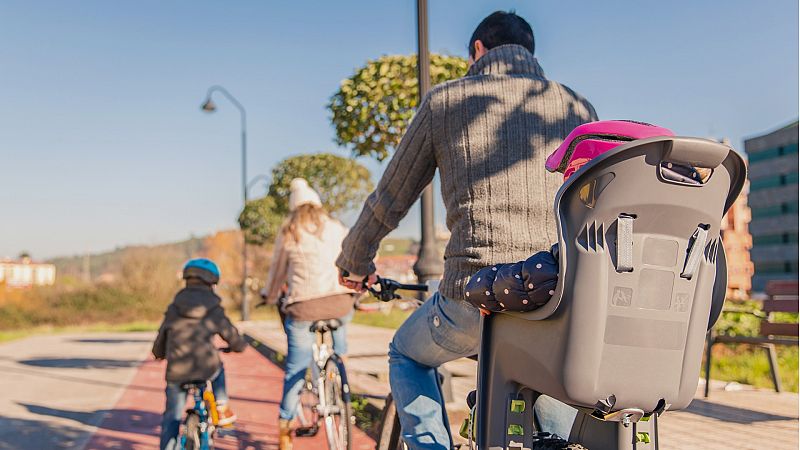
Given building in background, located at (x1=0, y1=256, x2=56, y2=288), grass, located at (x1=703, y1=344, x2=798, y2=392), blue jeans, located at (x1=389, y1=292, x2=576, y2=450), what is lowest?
building in background, located at (x1=0, y1=256, x2=56, y2=288)

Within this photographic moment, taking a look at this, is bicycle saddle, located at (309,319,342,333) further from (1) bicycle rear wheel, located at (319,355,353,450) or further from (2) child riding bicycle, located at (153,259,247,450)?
(2) child riding bicycle, located at (153,259,247,450)

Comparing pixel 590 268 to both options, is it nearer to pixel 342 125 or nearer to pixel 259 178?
pixel 342 125

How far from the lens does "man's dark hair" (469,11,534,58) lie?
2.67 metres

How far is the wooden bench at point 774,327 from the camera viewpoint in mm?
6957

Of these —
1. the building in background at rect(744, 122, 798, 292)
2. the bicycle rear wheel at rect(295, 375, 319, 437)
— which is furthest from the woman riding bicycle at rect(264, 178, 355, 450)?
the building in background at rect(744, 122, 798, 292)

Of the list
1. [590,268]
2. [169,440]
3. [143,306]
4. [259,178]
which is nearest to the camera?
[590,268]

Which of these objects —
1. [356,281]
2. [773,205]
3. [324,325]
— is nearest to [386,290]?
[356,281]

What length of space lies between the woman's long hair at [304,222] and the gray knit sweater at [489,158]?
10.0 ft

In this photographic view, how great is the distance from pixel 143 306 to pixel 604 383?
159 feet

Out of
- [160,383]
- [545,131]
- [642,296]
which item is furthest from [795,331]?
[160,383]

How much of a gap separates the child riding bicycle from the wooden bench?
14.3 feet

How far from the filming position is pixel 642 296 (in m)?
1.69

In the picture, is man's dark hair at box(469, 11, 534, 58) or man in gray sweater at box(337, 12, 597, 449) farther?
man's dark hair at box(469, 11, 534, 58)

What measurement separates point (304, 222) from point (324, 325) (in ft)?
2.52
